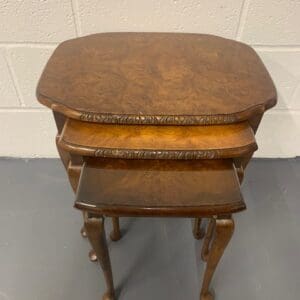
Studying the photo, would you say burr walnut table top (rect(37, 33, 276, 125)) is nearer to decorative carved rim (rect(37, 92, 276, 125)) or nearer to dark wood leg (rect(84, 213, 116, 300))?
decorative carved rim (rect(37, 92, 276, 125))

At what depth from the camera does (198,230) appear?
1172 mm

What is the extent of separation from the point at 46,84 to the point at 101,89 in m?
0.13

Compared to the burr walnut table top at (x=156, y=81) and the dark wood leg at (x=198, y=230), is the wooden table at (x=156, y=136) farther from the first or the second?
the dark wood leg at (x=198, y=230)

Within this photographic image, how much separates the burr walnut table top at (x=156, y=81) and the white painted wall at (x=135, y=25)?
145 millimetres

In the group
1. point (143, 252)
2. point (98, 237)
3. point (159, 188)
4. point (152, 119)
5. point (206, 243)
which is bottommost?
point (143, 252)

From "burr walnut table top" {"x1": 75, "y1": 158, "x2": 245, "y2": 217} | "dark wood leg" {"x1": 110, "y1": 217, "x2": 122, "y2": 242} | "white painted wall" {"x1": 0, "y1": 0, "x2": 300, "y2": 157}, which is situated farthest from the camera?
"dark wood leg" {"x1": 110, "y1": 217, "x2": 122, "y2": 242}

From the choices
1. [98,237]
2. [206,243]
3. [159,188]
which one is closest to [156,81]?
[159,188]

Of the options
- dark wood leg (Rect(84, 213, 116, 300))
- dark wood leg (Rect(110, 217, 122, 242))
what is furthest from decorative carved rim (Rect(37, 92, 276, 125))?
dark wood leg (Rect(110, 217, 122, 242))

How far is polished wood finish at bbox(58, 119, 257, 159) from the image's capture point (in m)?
0.64

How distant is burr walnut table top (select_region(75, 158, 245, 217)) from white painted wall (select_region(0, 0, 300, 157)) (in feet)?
1.86

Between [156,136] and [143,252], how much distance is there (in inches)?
25.2

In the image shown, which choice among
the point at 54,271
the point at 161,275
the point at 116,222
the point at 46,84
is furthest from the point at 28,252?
the point at 46,84

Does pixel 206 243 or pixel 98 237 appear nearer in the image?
pixel 98 237

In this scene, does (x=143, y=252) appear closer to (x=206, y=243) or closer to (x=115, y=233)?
(x=115, y=233)
